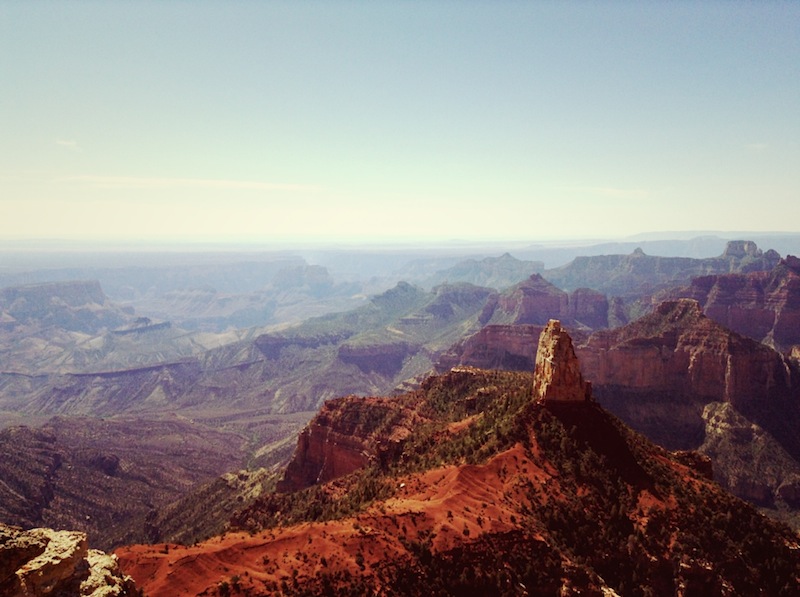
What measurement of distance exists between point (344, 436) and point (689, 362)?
358 ft

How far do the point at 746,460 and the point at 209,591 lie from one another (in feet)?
426

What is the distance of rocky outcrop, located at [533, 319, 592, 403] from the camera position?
61812 millimetres

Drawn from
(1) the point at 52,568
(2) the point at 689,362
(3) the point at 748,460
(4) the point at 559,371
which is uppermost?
(1) the point at 52,568

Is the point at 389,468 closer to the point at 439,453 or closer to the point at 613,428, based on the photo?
the point at 439,453

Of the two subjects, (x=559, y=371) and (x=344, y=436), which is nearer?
(x=559, y=371)

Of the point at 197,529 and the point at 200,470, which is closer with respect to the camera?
the point at 197,529

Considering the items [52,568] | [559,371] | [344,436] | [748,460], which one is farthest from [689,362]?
[52,568]

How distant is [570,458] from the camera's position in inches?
2274

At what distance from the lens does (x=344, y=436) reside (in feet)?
302

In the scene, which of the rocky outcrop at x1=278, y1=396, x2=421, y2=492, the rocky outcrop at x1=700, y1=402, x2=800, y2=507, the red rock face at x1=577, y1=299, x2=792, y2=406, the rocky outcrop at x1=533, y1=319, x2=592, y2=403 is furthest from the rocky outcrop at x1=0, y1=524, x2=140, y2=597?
the red rock face at x1=577, y1=299, x2=792, y2=406

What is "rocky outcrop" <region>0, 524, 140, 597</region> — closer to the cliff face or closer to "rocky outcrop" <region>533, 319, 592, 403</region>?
the cliff face

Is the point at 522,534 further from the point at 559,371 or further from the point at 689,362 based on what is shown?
the point at 689,362

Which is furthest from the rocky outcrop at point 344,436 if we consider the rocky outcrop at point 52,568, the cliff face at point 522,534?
the rocky outcrop at point 52,568

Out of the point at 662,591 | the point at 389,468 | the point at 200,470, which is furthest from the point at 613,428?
the point at 200,470
